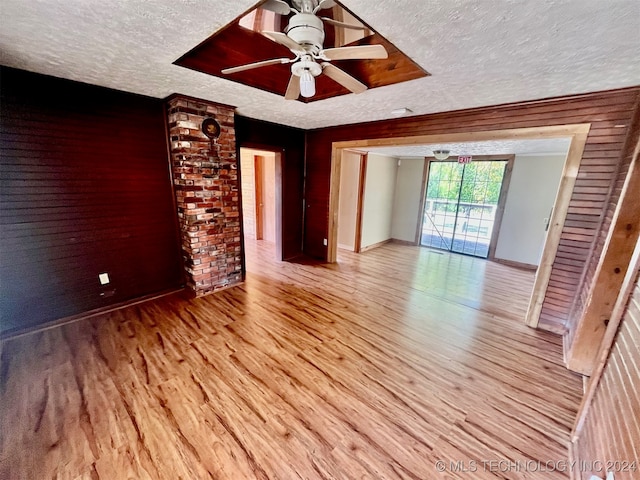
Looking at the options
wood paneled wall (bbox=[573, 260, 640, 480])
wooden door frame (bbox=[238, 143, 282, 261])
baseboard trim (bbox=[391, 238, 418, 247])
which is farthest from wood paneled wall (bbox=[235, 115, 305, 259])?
wood paneled wall (bbox=[573, 260, 640, 480])

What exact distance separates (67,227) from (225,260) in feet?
5.17

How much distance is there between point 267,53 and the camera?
2051 mm

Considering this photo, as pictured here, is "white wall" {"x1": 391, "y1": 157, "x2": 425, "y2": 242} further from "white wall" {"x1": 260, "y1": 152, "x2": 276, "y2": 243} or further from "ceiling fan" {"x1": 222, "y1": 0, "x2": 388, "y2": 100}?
"ceiling fan" {"x1": 222, "y1": 0, "x2": 388, "y2": 100}

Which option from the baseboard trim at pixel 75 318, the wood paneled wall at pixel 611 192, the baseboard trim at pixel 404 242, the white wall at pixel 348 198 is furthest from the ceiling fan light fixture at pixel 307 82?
the baseboard trim at pixel 404 242

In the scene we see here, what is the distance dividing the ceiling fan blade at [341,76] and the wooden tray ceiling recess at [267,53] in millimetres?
274

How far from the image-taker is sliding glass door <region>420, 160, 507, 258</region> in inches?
203

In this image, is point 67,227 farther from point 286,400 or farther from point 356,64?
point 356,64

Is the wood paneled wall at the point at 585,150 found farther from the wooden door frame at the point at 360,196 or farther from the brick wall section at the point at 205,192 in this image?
the brick wall section at the point at 205,192

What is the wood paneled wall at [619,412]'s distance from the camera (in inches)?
36.4

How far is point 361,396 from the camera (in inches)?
71.9

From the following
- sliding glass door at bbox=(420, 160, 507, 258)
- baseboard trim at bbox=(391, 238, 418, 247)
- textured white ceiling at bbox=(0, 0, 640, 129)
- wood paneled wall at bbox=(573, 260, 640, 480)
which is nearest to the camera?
wood paneled wall at bbox=(573, 260, 640, 480)

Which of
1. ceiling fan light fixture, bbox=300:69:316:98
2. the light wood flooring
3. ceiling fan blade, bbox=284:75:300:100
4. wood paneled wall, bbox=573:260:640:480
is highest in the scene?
ceiling fan blade, bbox=284:75:300:100

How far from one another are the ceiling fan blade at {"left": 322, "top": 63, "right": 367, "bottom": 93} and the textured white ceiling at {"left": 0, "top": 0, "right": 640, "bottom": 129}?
13.3 inches

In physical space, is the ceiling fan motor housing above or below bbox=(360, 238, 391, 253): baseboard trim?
above
